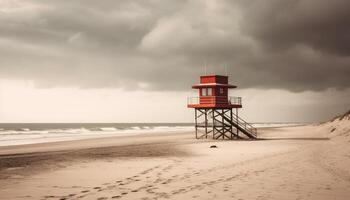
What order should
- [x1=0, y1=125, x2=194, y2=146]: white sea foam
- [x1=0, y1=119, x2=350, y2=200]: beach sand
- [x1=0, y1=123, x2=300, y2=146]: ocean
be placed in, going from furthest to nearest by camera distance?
[x1=0, y1=123, x2=300, y2=146]: ocean, [x1=0, y1=125, x2=194, y2=146]: white sea foam, [x1=0, y1=119, x2=350, y2=200]: beach sand

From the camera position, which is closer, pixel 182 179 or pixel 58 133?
pixel 182 179

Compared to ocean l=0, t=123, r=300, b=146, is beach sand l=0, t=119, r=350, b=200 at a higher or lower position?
lower

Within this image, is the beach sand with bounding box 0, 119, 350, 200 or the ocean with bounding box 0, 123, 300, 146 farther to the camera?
the ocean with bounding box 0, 123, 300, 146

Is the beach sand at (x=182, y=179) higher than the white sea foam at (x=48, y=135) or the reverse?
the reverse

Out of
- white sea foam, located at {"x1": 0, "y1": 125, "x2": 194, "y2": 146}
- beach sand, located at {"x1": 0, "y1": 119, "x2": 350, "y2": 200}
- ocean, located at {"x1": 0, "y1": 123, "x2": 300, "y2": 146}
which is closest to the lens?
beach sand, located at {"x1": 0, "y1": 119, "x2": 350, "y2": 200}

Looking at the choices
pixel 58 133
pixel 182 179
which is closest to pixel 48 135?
pixel 58 133

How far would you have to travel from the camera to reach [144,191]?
11047mm

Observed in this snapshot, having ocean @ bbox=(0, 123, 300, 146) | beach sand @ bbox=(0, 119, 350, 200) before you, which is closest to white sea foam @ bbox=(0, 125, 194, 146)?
ocean @ bbox=(0, 123, 300, 146)

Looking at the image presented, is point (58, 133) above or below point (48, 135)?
above

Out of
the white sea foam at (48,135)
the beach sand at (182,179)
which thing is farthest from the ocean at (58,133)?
the beach sand at (182,179)

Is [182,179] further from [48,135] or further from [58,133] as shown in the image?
[58,133]

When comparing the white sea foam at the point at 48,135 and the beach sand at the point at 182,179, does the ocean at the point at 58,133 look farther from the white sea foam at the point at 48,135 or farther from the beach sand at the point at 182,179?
the beach sand at the point at 182,179

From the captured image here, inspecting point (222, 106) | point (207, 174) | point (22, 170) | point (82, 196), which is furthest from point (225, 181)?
point (222, 106)

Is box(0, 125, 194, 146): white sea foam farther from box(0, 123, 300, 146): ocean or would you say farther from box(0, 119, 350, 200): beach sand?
box(0, 119, 350, 200): beach sand
